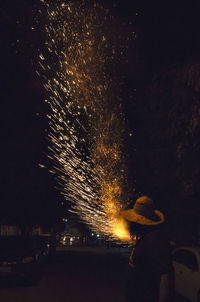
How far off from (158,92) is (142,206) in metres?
7.36

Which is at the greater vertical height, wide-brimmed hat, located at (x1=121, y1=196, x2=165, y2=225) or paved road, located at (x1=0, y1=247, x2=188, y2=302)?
wide-brimmed hat, located at (x1=121, y1=196, x2=165, y2=225)

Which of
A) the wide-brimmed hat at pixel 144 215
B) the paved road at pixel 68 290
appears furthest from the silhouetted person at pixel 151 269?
the paved road at pixel 68 290

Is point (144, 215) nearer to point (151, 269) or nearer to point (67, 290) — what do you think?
point (151, 269)

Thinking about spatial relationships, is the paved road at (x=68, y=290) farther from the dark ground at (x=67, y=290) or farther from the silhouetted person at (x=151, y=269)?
the silhouetted person at (x=151, y=269)

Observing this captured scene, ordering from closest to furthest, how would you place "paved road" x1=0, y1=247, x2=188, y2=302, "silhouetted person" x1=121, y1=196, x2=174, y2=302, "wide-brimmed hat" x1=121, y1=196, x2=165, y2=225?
1. "silhouetted person" x1=121, y1=196, x2=174, y2=302
2. "wide-brimmed hat" x1=121, y1=196, x2=165, y2=225
3. "paved road" x1=0, y1=247, x2=188, y2=302

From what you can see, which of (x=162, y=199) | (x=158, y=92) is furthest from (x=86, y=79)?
(x=162, y=199)

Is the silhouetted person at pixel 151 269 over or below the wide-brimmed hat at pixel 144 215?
below

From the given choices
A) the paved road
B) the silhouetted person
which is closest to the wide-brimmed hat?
the silhouetted person

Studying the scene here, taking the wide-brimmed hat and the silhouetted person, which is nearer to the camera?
the silhouetted person

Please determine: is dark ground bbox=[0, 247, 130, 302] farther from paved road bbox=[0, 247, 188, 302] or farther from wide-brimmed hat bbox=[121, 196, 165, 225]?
wide-brimmed hat bbox=[121, 196, 165, 225]

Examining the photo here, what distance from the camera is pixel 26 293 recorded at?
1156 cm

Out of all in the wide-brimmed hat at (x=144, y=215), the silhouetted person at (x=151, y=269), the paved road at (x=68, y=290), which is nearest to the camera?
the silhouetted person at (x=151, y=269)

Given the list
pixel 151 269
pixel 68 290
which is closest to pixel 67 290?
pixel 68 290

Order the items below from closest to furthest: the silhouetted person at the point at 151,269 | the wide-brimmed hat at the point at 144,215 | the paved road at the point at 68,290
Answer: the silhouetted person at the point at 151,269 → the wide-brimmed hat at the point at 144,215 → the paved road at the point at 68,290
